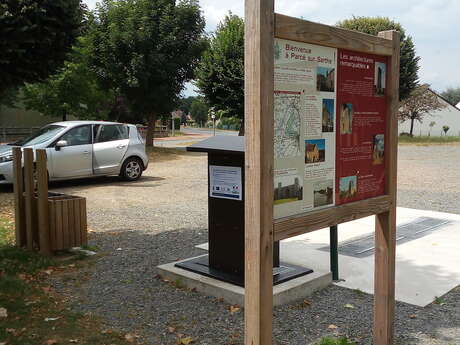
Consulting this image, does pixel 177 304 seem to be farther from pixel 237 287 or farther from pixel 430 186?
pixel 430 186

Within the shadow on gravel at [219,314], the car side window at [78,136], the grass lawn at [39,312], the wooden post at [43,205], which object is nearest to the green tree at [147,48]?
the car side window at [78,136]

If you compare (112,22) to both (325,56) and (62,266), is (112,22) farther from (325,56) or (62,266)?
(325,56)

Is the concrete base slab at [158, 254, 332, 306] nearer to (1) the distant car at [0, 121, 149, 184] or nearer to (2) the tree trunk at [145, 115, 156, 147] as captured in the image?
(1) the distant car at [0, 121, 149, 184]

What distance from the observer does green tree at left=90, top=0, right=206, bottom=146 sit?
2273 cm

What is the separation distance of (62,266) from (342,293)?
3051mm

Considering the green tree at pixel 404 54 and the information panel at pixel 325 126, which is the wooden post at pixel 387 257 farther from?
the green tree at pixel 404 54

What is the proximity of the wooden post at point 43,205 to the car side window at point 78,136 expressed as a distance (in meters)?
6.24

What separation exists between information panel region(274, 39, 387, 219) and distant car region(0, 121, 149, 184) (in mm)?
9410

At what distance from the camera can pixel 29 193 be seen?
6.21 metres

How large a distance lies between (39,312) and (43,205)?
6.02ft

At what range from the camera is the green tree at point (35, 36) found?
561 centimetres

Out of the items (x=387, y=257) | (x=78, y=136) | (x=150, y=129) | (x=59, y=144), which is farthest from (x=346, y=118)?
(x=150, y=129)

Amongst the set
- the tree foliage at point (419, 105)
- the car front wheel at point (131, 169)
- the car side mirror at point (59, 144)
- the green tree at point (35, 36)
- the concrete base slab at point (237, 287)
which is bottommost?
the concrete base slab at point (237, 287)

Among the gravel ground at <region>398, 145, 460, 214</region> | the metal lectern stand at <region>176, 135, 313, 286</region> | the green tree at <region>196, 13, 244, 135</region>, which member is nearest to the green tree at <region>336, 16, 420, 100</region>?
the green tree at <region>196, 13, 244, 135</region>
